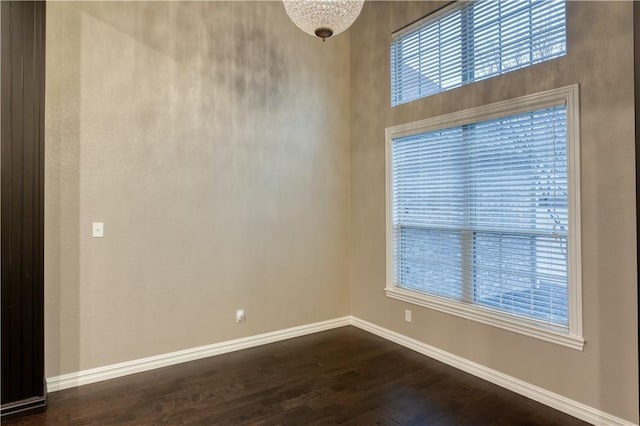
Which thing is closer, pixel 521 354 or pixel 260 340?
pixel 521 354

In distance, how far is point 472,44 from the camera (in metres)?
3.07

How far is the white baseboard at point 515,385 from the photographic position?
90.2 inches

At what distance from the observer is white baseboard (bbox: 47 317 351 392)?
109 inches

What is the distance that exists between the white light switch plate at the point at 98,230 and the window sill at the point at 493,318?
270 cm

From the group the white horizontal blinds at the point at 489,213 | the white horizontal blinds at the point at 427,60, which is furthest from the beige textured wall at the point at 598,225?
the white horizontal blinds at the point at 427,60

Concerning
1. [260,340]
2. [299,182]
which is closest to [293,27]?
[299,182]

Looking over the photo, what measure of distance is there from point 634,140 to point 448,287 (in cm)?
172

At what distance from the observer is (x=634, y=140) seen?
215cm

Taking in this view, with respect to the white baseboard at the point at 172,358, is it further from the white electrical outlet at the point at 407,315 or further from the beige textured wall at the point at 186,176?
the white electrical outlet at the point at 407,315

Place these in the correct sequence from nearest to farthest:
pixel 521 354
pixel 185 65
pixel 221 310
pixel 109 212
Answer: pixel 521 354
pixel 109 212
pixel 185 65
pixel 221 310

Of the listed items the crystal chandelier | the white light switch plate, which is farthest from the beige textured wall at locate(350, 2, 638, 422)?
the white light switch plate

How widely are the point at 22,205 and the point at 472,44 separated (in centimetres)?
359

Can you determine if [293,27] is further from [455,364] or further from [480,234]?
[455,364]

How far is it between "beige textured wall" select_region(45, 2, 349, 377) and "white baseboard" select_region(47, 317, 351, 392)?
0.06 metres
